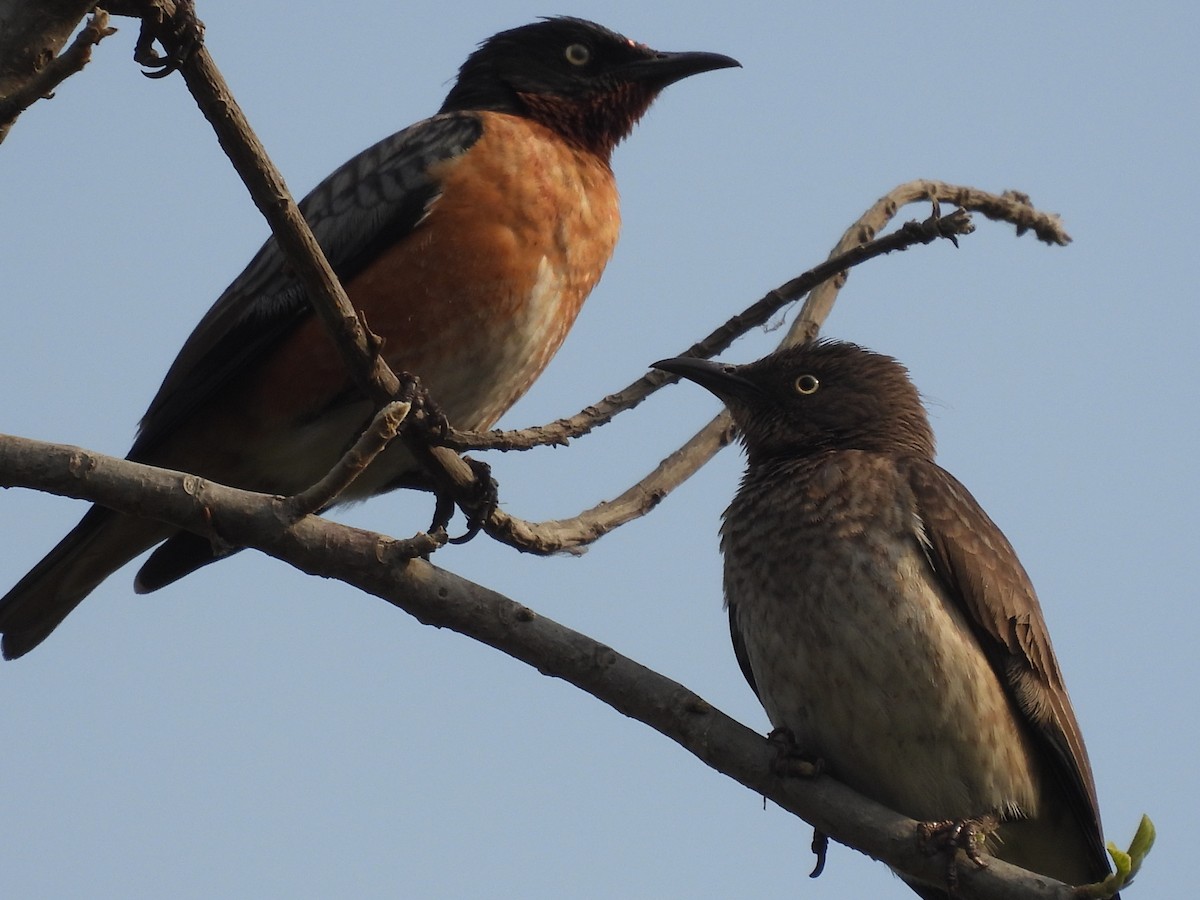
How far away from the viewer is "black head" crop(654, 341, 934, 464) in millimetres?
6207

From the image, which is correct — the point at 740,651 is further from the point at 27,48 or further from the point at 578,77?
the point at 27,48

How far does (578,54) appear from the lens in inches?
279

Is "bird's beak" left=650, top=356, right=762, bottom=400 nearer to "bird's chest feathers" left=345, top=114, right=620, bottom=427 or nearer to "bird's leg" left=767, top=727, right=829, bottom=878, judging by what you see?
"bird's chest feathers" left=345, top=114, right=620, bottom=427

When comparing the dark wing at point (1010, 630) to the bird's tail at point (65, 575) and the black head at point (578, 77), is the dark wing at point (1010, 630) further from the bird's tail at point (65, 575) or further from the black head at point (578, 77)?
the bird's tail at point (65, 575)

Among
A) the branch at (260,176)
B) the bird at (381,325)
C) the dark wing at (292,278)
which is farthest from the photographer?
the dark wing at (292,278)

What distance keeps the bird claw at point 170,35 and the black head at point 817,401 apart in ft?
9.25

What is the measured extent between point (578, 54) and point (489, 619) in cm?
375

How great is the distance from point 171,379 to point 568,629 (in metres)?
2.71

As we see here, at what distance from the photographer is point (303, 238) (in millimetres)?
4129

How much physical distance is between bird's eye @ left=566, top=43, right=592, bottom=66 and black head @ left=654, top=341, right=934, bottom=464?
1750mm

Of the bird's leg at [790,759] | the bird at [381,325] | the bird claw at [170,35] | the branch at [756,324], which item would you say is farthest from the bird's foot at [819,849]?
the bird claw at [170,35]

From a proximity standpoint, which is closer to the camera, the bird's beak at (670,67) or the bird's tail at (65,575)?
the bird's tail at (65,575)

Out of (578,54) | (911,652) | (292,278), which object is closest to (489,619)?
(911,652)

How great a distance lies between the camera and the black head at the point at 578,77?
6949 millimetres
